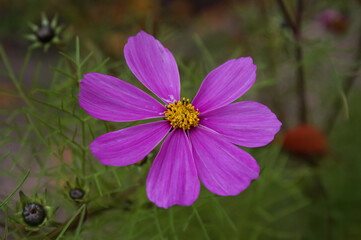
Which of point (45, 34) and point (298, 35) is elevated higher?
point (45, 34)

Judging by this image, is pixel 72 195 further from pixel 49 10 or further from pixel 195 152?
pixel 49 10

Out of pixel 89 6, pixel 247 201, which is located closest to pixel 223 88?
pixel 247 201

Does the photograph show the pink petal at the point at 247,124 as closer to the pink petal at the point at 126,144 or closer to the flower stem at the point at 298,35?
the pink petal at the point at 126,144

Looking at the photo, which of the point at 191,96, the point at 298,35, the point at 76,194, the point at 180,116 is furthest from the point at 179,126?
the point at 298,35

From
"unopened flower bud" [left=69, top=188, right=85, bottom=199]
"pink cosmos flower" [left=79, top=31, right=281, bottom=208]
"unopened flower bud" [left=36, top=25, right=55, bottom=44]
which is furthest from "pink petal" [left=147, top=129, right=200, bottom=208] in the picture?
"unopened flower bud" [left=36, top=25, right=55, bottom=44]

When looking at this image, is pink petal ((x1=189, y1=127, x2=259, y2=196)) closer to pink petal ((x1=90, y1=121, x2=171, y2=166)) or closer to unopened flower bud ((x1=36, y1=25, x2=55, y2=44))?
pink petal ((x1=90, y1=121, x2=171, y2=166))

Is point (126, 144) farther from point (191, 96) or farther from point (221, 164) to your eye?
point (191, 96)

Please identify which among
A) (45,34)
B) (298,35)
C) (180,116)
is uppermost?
(45,34)

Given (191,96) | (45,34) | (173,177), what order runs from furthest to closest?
(191,96)
(45,34)
(173,177)
